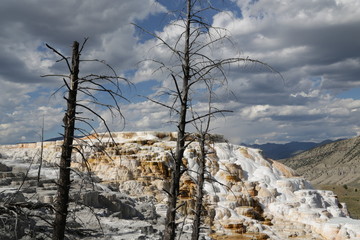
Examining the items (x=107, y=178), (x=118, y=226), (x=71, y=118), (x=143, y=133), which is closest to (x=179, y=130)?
(x=71, y=118)

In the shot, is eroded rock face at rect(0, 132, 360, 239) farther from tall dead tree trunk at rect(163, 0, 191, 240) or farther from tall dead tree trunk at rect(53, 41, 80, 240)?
tall dead tree trunk at rect(53, 41, 80, 240)

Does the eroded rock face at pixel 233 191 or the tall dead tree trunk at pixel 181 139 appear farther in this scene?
the eroded rock face at pixel 233 191

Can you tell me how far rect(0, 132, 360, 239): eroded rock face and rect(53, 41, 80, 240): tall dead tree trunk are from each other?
54.3 feet

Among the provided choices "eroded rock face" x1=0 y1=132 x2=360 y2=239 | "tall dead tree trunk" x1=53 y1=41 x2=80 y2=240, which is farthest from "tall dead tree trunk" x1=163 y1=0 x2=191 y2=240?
"eroded rock face" x1=0 y1=132 x2=360 y2=239

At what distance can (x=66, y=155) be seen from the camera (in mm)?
6234

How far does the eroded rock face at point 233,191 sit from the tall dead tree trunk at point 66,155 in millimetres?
16543

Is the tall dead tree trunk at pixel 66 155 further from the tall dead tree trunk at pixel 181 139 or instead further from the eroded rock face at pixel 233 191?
the eroded rock face at pixel 233 191

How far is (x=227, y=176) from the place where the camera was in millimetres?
33812

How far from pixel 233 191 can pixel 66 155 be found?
2800 cm

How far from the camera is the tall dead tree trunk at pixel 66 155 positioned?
240 inches

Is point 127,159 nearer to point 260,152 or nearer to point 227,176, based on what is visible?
point 227,176

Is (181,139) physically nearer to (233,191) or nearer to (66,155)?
(66,155)

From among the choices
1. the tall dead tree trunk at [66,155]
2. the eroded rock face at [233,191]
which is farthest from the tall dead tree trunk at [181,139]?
the eroded rock face at [233,191]

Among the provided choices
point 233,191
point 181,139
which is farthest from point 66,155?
point 233,191
